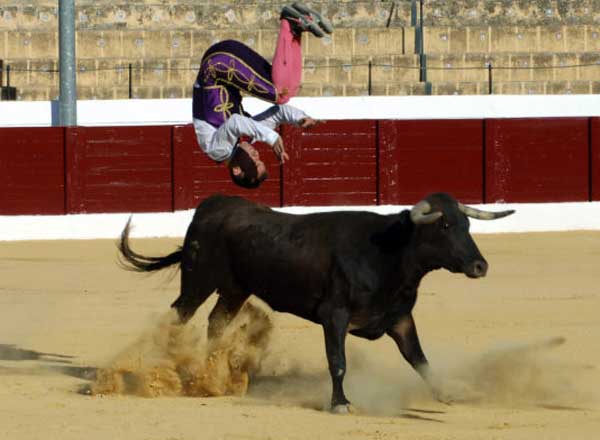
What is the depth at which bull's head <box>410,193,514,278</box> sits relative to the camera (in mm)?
6793

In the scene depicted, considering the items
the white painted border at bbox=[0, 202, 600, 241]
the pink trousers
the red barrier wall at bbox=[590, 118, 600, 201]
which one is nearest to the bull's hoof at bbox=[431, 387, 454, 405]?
the pink trousers

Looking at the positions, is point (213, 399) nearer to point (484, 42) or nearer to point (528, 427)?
point (528, 427)

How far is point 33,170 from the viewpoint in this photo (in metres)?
16.1

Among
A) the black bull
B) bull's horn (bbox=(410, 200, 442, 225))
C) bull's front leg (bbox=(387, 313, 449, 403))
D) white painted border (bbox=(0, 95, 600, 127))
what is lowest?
bull's front leg (bbox=(387, 313, 449, 403))

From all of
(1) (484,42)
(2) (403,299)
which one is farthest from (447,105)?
(2) (403,299)

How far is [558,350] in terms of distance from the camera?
8359mm

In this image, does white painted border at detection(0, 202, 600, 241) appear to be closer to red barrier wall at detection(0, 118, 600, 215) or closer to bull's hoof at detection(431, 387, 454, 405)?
red barrier wall at detection(0, 118, 600, 215)

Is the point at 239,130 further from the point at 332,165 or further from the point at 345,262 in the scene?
the point at 332,165

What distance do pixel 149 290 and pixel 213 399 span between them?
4.74 meters

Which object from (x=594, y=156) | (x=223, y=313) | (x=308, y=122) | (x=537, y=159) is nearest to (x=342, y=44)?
(x=537, y=159)

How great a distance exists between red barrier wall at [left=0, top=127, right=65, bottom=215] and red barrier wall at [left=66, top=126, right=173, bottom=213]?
0.12 m

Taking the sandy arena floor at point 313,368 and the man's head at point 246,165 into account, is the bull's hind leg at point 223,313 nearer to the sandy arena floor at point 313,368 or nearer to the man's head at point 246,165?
the sandy arena floor at point 313,368

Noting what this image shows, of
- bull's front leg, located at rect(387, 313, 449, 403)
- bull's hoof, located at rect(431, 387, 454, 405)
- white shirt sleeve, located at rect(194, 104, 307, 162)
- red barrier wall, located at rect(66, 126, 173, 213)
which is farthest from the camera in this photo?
red barrier wall, located at rect(66, 126, 173, 213)

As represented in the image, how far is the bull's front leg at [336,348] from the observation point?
6.76 metres
